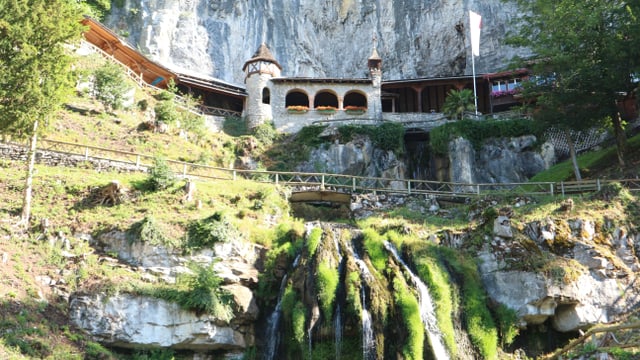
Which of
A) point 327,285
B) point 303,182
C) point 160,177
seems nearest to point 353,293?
point 327,285

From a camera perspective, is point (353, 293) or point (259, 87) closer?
point (353, 293)

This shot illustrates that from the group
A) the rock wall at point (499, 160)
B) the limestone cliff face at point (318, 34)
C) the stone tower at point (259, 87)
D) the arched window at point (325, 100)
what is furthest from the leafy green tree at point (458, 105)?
the stone tower at point (259, 87)

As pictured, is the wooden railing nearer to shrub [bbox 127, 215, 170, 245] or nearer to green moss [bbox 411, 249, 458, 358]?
shrub [bbox 127, 215, 170, 245]

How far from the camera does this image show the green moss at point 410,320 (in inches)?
674

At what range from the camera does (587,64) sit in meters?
27.9

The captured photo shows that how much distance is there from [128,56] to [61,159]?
17.9 meters

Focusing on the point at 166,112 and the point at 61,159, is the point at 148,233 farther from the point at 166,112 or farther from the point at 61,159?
the point at 166,112

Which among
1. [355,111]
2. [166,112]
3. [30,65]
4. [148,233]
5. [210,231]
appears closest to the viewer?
[148,233]

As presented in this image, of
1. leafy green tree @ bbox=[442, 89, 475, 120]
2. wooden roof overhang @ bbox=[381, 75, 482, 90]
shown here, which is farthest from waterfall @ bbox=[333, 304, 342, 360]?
A: wooden roof overhang @ bbox=[381, 75, 482, 90]

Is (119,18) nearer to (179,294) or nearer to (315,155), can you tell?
(315,155)

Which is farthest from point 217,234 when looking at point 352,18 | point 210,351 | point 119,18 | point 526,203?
point 352,18

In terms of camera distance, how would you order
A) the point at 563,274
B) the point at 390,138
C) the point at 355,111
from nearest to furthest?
the point at 563,274, the point at 390,138, the point at 355,111

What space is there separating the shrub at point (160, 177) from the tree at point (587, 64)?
18.0 metres

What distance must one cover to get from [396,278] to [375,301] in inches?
52.1
